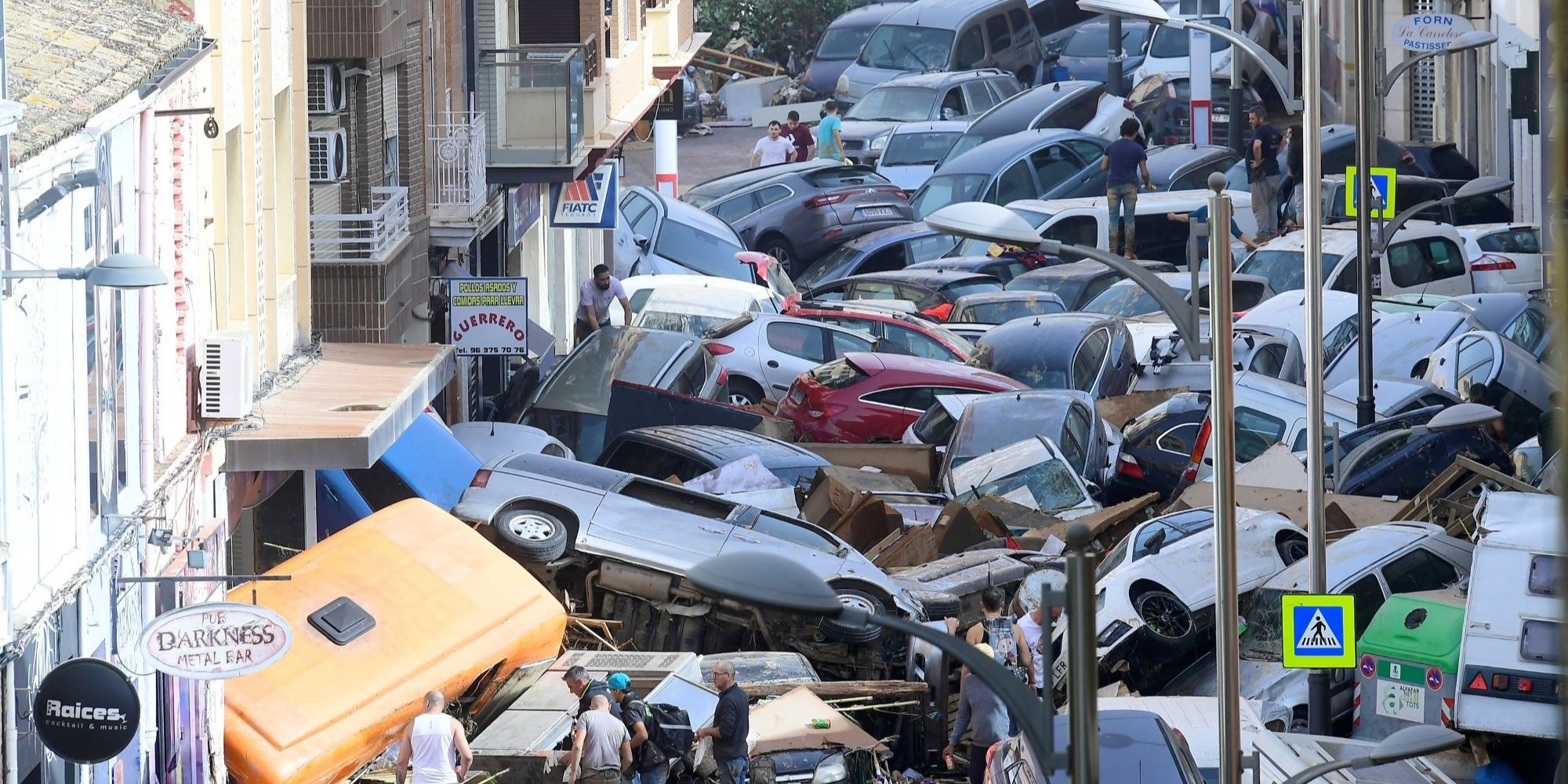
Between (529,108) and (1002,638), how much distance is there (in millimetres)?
12927

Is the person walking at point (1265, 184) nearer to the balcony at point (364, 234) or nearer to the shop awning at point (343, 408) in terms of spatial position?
the balcony at point (364, 234)

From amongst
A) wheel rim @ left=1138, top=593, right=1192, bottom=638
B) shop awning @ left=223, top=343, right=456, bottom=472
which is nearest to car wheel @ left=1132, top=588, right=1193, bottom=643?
wheel rim @ left=1138, top=593, right=1192, bottom=638

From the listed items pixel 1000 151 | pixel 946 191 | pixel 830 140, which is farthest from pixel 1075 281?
pixel 830 140

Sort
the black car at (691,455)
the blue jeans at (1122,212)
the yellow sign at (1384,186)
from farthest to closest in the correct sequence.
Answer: the blue jeans at (1122,212), the yellow sign at (1384,186), the black car at (691,455)

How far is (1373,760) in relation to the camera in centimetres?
1081

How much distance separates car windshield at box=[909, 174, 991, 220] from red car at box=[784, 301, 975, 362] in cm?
942

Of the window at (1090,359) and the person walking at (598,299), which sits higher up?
the person walking at (598,299)

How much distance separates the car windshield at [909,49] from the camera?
1966 inches

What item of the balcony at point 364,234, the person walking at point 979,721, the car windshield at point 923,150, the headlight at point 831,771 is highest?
the car windshield at point 923,150

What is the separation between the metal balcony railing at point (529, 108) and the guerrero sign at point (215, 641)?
15.0 m

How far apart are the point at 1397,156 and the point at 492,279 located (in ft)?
61.8

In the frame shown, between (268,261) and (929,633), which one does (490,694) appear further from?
(929,633)

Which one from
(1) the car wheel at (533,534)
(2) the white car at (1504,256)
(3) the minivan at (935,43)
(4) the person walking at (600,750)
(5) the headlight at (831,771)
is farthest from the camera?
(3) the minivan at (935,43)

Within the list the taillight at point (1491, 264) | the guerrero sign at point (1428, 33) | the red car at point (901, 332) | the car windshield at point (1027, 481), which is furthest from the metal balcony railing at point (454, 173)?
the taillight at point (1491, 264)
